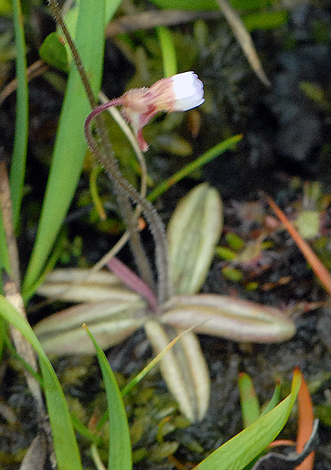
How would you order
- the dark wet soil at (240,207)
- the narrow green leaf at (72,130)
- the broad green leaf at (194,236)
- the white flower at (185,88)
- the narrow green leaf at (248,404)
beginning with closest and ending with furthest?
1. the white flower at (185,88)
2. the narrow green leaf at (72,130)
3. the narrow green leaf at (248,404)
4. the dark wet soil at (240,207)
5. the broad green leaf at (194,236)

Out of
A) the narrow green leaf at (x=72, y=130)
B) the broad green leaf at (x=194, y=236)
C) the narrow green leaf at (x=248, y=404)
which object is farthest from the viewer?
the broad green leaf at (x=194, y=236)

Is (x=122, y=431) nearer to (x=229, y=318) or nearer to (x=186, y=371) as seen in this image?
(x=186, y=371)

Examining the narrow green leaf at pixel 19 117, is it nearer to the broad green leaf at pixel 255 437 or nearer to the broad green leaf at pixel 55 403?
the broad green leaf at pixel 55 403

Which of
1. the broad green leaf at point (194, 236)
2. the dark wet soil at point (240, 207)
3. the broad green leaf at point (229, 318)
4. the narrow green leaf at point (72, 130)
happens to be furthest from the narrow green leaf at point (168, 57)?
the broad green leaf at point (229, 318)

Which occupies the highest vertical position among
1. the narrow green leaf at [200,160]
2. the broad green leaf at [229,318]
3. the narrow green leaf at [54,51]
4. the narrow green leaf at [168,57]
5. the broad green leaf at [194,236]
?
the narrow green leaf at [54,51]

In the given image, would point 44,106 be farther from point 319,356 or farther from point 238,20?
point 319,356

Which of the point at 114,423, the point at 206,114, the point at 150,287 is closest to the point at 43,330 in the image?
the point at 150,287

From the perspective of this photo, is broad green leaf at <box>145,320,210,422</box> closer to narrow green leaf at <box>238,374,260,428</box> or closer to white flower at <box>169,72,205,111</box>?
narrow green leaf at <box>238,374,260,428</box>

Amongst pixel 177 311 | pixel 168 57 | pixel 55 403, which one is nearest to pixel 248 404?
pixel 177 311

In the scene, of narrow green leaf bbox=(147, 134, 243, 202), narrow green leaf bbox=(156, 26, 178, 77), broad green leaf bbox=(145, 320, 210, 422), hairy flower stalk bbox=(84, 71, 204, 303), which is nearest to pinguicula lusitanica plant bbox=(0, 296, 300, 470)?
broad green leaf bbox=(145, 320, 210, 422)
